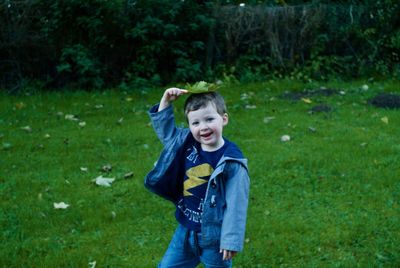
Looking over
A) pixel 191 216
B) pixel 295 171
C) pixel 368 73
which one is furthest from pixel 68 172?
pixel 368 73

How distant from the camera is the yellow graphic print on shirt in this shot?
2982 mm

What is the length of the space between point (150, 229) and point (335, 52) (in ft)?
26.6

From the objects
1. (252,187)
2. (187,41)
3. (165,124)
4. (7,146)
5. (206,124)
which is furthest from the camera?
(187,41)

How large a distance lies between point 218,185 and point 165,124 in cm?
50

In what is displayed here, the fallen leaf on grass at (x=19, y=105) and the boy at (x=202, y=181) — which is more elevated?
the boy at (x=202, y=181)

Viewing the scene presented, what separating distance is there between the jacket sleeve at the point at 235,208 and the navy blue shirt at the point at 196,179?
6.1 inches

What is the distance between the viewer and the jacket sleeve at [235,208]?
278cm

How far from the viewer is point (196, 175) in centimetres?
302

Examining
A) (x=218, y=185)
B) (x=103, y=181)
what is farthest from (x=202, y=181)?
(x=103, y=181)

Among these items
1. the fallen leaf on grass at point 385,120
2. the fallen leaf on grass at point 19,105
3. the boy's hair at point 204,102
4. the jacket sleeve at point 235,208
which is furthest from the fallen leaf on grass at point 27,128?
the jacket sleeve at point 235,208

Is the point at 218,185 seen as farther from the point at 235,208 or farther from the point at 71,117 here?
the point at 71,117

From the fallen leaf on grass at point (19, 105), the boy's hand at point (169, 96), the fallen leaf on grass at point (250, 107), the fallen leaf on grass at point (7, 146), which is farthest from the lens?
the fallen leaf on grass at point (19, 105)

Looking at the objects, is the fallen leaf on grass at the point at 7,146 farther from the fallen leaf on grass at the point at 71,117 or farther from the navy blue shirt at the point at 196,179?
the navy blue shirt at the point at 196,179

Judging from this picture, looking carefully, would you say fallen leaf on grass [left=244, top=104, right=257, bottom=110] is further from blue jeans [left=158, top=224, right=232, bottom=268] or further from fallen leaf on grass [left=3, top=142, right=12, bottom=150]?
blue jeans [left=158, top=224, right=232, bottom=268]
